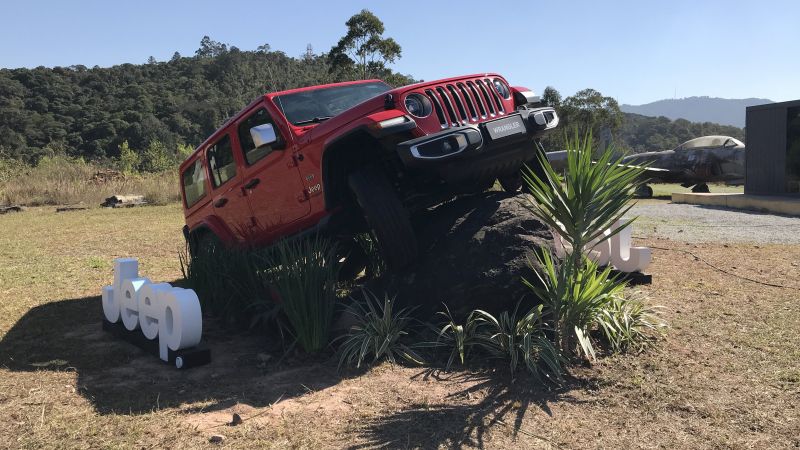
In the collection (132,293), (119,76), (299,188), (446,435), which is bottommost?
(446,435)

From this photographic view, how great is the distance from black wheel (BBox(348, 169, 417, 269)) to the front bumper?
1.02ft

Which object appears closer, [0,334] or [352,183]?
[352,183]

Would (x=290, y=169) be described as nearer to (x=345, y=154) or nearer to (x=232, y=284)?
(x=345, y=154)

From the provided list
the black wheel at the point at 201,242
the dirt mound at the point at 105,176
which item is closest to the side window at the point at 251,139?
the black wheel at the point at 201,242

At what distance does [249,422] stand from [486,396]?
136 centimetres

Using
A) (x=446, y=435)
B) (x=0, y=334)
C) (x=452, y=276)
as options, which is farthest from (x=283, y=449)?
(x=0, y=334)

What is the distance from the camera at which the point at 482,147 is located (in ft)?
14.9

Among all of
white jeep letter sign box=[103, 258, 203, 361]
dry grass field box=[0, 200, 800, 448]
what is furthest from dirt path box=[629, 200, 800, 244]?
white jeep letter sign box=[103, 258, 203, 361]

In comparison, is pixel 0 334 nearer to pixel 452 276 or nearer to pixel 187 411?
pixel 187 411

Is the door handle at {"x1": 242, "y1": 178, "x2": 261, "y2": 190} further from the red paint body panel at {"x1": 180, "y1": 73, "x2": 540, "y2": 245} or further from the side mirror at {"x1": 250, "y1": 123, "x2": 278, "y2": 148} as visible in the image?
the side mirror at {"x1": 250, "y1": 123, "x2": 278, "y2": 148}

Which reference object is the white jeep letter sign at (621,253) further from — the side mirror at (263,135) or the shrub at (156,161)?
the shrub at (156,161)

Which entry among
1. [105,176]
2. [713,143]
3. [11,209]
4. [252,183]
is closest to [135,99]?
[105,176]

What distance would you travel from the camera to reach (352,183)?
4.60 metres

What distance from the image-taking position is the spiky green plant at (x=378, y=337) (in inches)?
167
